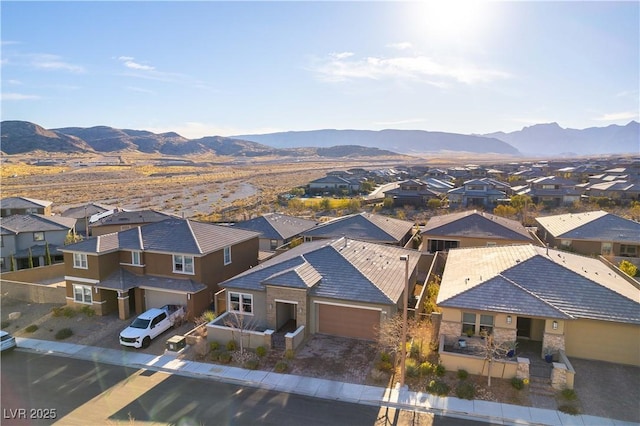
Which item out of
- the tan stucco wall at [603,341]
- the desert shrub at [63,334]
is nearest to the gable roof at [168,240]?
the desert shrub at [63,334]

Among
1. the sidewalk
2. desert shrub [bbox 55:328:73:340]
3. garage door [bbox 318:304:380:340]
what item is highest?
garage door [bbox 318:304:380:340]

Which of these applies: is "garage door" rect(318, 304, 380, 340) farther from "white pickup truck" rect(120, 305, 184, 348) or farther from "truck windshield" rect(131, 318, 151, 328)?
"truck windshield" rect(131, 318, 151, 328)

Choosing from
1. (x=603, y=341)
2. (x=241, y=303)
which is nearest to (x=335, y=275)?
(x=241, y=303)

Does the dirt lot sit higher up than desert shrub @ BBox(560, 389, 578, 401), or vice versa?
desert shrub @ BBox(560, 389, 578, 401)

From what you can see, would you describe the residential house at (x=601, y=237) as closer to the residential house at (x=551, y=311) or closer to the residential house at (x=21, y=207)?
the residential house at (x=551, y=311)

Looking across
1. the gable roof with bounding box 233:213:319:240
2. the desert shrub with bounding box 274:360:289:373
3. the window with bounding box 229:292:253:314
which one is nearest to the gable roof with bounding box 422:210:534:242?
the gable roof with bounding box 233:213:319:240

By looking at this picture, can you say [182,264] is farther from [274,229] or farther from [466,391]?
[466,391]
